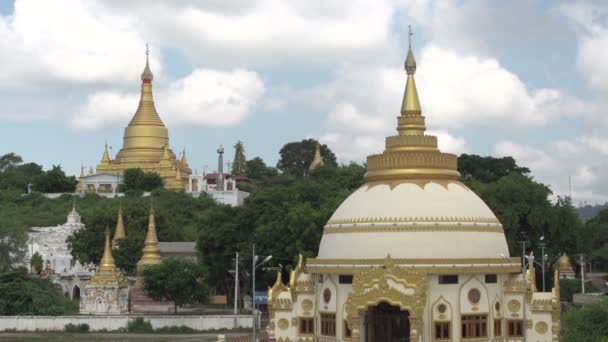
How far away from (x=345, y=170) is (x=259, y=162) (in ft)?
191

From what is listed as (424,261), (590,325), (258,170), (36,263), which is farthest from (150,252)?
(258,170)

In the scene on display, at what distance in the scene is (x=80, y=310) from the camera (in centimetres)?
6512

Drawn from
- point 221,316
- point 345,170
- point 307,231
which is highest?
point 345,170

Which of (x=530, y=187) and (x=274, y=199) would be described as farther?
(x=274, y=199)

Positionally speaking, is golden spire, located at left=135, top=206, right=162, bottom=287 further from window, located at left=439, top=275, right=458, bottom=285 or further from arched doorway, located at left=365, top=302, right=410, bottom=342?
window, located at left=439, top=275, right=458, bottom=285

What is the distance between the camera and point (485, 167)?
84625mm

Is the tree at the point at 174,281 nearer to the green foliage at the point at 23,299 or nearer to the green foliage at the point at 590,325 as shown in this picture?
the green foliage at the point at 23,299

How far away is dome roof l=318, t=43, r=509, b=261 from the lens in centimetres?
4009

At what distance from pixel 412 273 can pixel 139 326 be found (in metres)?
24.8

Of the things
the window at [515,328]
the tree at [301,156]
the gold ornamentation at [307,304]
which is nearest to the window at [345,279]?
the gold ornamentation at [307,304]

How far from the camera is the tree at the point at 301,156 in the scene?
128750 millimetres

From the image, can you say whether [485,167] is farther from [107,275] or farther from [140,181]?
[140,181]

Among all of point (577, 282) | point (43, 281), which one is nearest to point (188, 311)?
point (43, 281)

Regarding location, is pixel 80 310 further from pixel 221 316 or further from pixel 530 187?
pixel 530 187
